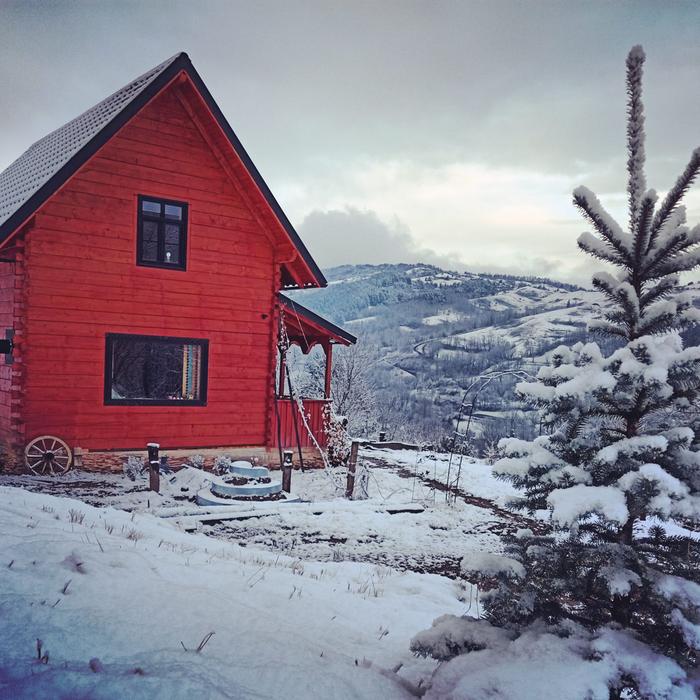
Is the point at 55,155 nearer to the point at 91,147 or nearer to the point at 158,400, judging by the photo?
the point at 91,147

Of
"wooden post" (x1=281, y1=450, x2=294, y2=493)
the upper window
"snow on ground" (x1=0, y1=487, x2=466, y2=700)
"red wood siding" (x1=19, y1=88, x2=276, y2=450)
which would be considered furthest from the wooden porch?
"snow on ground" (x1=0, y1=487, x2=466, y2=700)

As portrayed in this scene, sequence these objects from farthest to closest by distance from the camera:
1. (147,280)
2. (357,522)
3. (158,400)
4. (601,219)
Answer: (158,400) < (147,280) < (357,522) < (601,219)

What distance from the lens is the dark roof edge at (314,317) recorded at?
48.7 feet

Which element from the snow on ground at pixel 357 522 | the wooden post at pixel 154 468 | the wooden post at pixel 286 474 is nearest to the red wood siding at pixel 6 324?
the snow on ground at pixel 357 522

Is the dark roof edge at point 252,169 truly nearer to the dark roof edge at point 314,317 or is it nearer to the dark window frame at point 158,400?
the dark roof edge at point 314,317

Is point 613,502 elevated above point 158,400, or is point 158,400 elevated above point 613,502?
point 613,502

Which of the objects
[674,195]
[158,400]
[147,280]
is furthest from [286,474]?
[674,195]

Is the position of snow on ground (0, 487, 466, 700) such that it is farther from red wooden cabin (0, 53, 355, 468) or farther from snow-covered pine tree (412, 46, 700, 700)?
red wooden cabin (0, 53, 355, 468)

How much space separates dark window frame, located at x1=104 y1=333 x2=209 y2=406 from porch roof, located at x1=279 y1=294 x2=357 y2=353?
8.20 ft

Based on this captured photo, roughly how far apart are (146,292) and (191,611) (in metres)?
10.4

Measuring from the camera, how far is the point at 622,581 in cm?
297

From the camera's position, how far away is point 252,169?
43.7 ft

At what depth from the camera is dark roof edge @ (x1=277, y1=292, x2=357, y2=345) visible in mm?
14836

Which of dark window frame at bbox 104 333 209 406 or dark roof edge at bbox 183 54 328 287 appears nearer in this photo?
dark window frame at bbox 104 333 209 406
